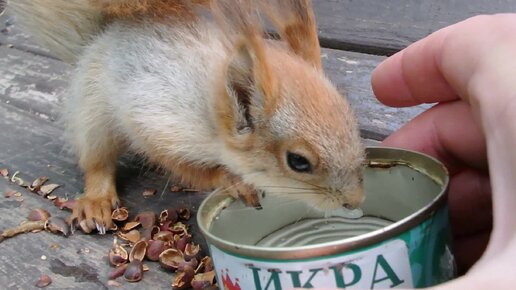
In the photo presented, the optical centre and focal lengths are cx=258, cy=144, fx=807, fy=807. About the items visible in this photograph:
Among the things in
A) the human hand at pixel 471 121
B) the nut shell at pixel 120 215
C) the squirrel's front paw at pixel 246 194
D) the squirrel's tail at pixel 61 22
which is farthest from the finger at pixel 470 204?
the squirrel's tail at pixel 61 22

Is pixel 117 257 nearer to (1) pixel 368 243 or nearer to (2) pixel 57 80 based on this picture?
(1) pixel 368 243

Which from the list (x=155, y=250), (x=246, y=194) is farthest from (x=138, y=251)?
(x=246, y=194)

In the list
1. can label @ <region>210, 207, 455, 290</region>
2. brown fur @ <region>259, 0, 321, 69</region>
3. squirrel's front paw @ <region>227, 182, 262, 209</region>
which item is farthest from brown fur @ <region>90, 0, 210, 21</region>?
can label @ <region>210, 207, 455, 290</region>

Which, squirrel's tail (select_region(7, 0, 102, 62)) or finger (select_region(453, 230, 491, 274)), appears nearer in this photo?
finger (select_region(453, 230, 491, 274))

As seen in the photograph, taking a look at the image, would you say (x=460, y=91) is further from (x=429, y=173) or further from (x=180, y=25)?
(x=180, y=25)

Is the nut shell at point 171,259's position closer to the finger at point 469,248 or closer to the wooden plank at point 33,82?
the finger at point 469,248

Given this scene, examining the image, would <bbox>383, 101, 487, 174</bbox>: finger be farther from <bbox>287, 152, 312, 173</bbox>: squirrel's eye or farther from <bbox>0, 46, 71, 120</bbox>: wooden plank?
<bbox>0, 46, 71, 120</bbox>: wooden plank

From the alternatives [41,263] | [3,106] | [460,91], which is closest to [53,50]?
[3,106]
